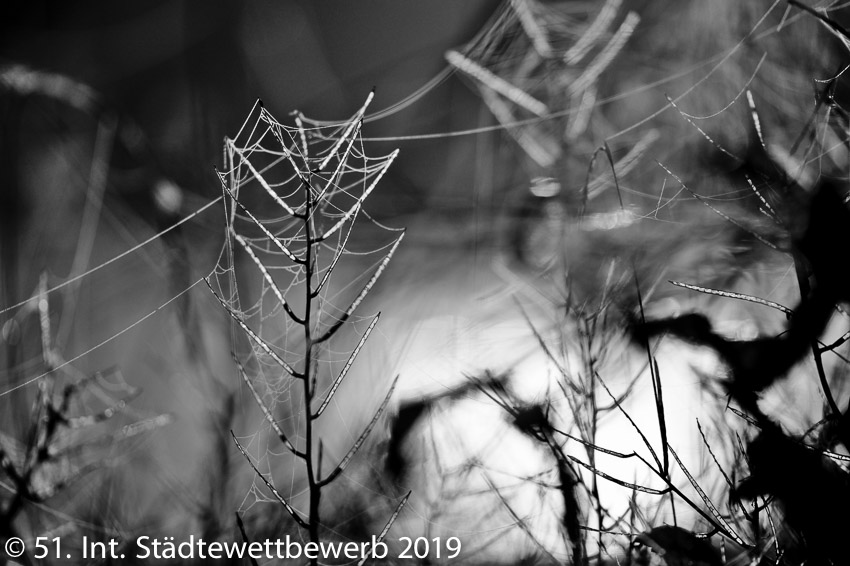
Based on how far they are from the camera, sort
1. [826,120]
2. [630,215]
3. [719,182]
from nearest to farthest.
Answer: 1. [826,120]
2. [719,182]
3. [630,215]

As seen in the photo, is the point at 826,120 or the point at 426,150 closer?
the point at 826,120

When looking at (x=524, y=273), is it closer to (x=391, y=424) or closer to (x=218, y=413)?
(x=391, y=424)

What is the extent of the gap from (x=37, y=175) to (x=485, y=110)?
58.4 inches

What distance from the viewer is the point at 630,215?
4.36 feet

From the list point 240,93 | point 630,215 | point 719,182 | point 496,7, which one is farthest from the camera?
point 240,93

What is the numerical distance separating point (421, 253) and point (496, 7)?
730 millimetres

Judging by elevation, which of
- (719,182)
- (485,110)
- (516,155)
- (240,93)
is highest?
(240,93)

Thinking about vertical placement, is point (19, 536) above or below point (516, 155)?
below

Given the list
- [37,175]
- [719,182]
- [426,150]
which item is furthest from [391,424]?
[37,175]

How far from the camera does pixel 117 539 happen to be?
1465mm

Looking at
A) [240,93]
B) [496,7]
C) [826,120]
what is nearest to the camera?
[826,120]

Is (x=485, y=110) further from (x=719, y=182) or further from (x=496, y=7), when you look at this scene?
(x=719, y=182)

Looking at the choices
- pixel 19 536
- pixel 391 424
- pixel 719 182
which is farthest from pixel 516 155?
pixel 19 536

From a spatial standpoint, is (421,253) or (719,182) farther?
(421,253)
